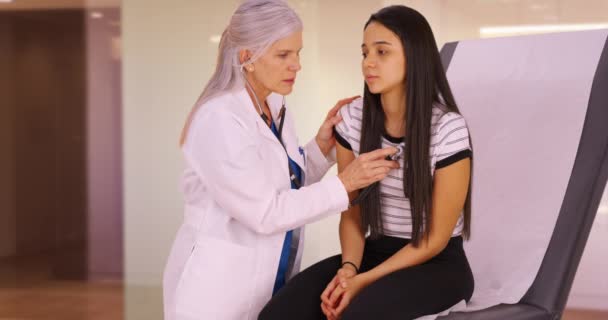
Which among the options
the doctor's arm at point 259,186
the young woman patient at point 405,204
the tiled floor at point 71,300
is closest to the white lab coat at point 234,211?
the doctor's arm at point 259,186

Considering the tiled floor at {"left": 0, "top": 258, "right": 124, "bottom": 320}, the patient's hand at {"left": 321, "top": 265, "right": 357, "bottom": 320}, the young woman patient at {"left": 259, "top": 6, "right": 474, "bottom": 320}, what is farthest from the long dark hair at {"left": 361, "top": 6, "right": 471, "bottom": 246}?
the tiled floor at {"left": 0, "top": 258, "right": 124, "bottom": 320}

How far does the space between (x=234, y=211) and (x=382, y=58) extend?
0.45 meters

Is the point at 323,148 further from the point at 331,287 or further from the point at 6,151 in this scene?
the point at 6,151

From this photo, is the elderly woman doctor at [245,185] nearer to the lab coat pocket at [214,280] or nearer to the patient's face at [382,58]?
the lab coat pocket at [214,280]

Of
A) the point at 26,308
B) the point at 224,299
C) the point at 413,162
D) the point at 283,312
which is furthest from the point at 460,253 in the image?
the point at 26,308

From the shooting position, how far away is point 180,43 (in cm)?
324

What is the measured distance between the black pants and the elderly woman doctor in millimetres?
99

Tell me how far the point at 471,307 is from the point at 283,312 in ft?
1.34

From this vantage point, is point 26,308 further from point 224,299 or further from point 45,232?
point 224,299

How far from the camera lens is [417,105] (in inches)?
62.0

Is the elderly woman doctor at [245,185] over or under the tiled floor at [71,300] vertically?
over

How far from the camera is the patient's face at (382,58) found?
157cm

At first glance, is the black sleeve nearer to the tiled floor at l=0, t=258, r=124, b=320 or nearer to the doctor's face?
the doctor's face

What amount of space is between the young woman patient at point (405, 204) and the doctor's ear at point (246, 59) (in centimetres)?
26
